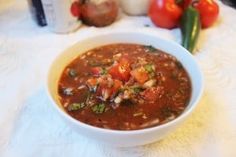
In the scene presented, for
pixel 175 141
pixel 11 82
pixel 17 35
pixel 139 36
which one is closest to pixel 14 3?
pixel 17 35

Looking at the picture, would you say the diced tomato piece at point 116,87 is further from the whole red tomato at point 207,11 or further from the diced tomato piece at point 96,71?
the whole red tomato at point 207,11

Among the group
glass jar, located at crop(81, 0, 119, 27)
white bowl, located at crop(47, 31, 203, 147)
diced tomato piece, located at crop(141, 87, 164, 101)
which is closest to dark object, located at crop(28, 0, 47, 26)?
glass jar, located at crop(81, 0, 119, 27)

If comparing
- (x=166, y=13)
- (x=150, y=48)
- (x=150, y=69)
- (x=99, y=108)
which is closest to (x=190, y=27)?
(x=166, y=13)

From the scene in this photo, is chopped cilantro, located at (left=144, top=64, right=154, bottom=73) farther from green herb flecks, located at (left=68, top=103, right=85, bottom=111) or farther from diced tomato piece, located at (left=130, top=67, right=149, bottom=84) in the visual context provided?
green herb flecks, located at (left=68, top=103, right=85, bottom=111)

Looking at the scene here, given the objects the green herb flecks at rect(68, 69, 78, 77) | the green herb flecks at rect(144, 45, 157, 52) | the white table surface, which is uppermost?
the green herb flecks at rect(68, 69, 78, 77)

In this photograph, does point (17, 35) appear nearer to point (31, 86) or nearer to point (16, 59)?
point (16, 59)

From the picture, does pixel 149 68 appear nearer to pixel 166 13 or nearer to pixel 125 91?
pixel 125 91
